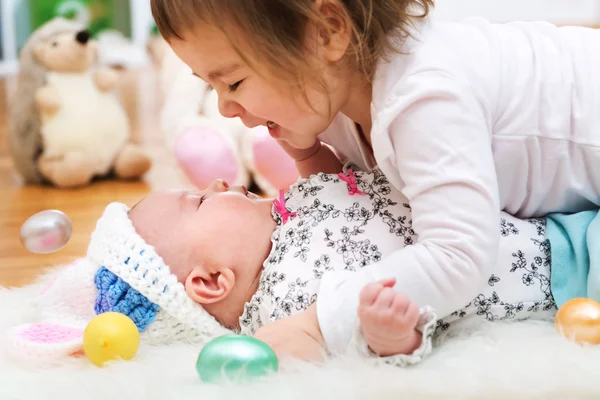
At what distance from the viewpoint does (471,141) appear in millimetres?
901

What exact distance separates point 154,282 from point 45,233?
0.89 feet

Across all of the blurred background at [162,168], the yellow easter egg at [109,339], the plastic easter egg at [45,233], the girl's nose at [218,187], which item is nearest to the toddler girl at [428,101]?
the girl's nose at [218,187]

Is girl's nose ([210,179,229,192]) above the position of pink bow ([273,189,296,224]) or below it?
above

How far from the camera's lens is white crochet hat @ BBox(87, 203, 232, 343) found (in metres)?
0.97

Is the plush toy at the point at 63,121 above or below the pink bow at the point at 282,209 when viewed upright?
below

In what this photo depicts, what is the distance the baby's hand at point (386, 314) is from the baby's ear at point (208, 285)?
22cm

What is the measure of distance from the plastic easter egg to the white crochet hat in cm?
16

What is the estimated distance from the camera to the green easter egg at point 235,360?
809 millimetres

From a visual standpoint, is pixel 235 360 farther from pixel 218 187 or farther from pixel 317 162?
pixel 317 162

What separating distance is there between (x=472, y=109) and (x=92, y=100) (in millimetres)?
→ 1436

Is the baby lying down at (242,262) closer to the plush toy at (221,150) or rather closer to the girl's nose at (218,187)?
the girl's nose at (218,187)

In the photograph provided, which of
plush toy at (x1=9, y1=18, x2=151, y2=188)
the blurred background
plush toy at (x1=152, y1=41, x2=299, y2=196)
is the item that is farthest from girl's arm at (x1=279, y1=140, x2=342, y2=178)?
plush toy at (x1=9, y1=18, x2=151, y2=188)

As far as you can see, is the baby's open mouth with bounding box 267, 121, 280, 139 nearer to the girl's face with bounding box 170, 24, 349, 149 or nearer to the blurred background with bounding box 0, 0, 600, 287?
the girl's face with bounding box 170, 24, 349, 149

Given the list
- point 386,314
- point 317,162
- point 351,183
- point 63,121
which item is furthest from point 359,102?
point 63,121
